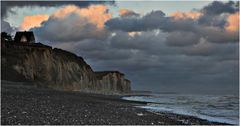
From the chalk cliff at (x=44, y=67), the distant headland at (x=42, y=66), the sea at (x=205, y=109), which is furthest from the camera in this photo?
the distant headland at (x=42, y=66)

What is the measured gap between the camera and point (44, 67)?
6950cm

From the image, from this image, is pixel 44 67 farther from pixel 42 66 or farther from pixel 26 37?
pixel 26 37

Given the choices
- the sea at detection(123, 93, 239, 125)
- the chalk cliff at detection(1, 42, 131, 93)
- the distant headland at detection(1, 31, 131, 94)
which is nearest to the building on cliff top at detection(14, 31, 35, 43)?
the distant headland at detection(1, 31, 131, 94)

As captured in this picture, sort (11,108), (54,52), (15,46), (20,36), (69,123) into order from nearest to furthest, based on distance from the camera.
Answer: (69,123) → (11,108) → (15,46) → (54,52) → (20,36)

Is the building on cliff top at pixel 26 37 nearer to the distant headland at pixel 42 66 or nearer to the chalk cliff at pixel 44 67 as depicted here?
the distant headland at pixel 42 66

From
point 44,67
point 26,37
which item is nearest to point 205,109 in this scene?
point 44,67

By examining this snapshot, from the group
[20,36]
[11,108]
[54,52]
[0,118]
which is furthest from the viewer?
[20,36]

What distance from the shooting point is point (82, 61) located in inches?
3740

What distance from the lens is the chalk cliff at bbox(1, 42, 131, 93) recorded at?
60.5 m

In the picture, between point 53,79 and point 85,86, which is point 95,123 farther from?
point 85,86

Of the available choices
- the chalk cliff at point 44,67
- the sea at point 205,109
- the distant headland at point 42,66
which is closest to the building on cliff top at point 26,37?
the distant headland at point 42,66

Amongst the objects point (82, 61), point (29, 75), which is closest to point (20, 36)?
point (82, 61)

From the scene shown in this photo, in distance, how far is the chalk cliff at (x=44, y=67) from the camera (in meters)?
60.5

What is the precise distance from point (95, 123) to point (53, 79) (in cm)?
5518
